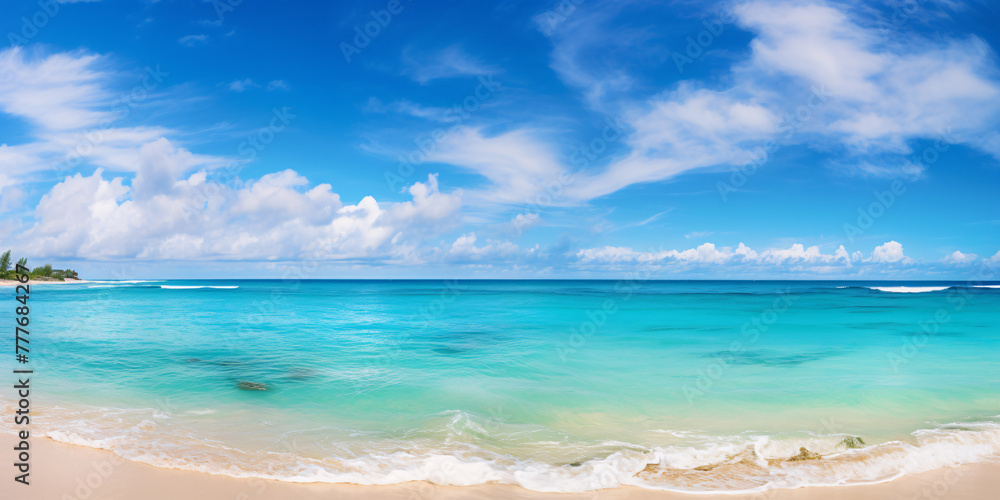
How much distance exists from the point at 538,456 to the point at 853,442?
16.5ft

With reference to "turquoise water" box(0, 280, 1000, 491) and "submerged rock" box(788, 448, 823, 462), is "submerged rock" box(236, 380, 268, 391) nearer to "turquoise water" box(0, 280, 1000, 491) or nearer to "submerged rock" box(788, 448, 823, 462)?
"turquoise water" box(0, 280, 1000, 491)

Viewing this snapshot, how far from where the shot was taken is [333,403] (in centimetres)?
973

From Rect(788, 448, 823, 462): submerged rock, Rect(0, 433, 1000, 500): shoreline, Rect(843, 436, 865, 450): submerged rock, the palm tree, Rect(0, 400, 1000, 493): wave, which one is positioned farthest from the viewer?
the palm tree

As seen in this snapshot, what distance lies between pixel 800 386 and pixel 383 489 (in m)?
10.5

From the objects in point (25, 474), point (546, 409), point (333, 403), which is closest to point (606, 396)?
point (546, 409)

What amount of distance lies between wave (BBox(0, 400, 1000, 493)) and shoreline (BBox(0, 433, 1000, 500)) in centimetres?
14

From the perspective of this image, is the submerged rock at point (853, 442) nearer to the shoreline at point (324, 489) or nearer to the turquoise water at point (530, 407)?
the turquoise water at point (530, 407)

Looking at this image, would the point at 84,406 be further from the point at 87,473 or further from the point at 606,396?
the point at 606,396

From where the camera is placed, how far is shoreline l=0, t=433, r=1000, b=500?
5438 millimetres

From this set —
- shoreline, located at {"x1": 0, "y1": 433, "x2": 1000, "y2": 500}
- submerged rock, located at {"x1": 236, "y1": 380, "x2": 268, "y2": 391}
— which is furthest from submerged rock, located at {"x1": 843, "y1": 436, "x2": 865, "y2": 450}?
submerged rock, located at {"x1": 236, "y1": 380, "x2": 268, "y2": 391}

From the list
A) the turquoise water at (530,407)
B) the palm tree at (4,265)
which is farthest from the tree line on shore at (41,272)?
the turquoise water at (530,407)

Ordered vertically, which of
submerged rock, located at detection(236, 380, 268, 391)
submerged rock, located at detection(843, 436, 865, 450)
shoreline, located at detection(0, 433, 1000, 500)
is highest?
submerged rock, located at detection(843, 436, 865, 450)

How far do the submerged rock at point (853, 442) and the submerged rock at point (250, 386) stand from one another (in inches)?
455

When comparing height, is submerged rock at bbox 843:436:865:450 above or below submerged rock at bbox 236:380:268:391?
above
